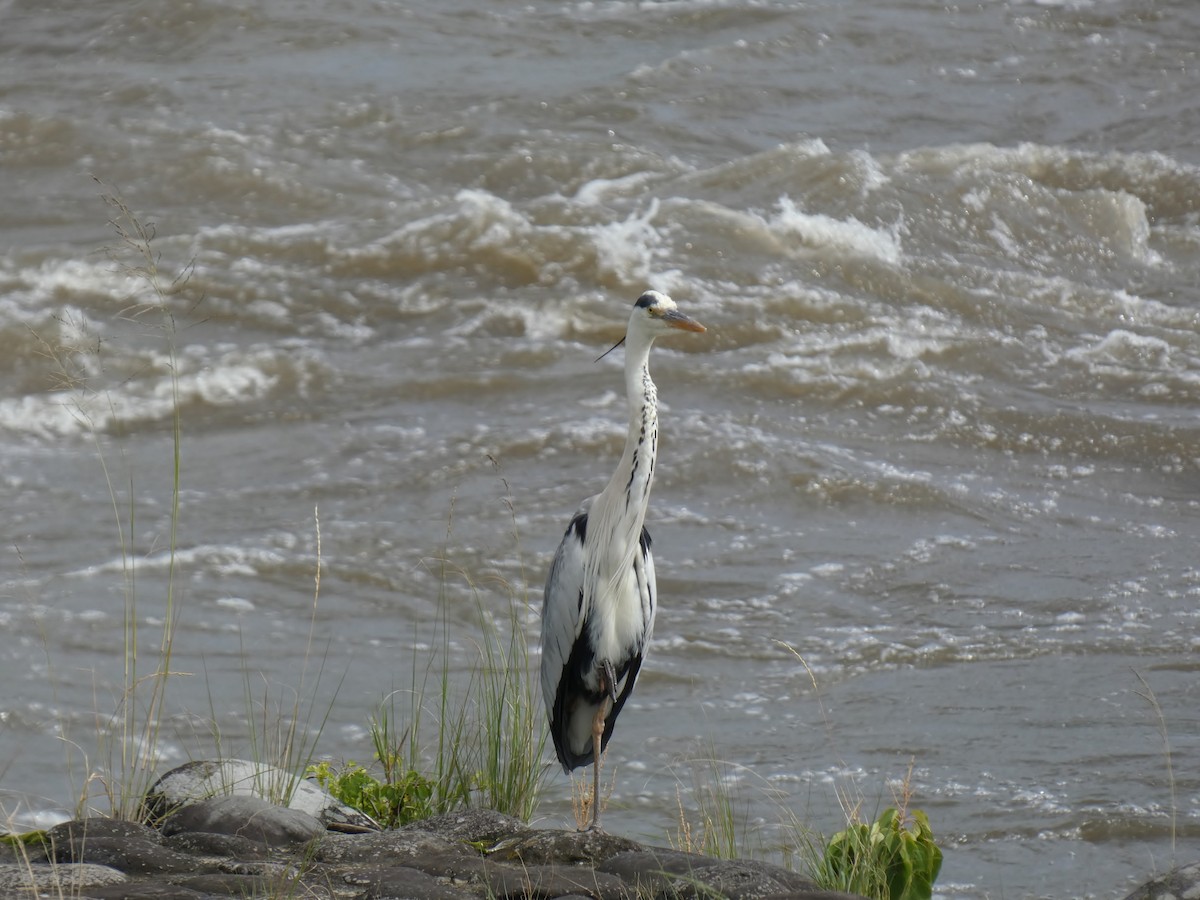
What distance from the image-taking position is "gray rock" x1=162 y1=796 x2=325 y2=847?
3549mm

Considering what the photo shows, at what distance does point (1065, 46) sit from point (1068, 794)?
1243 cm

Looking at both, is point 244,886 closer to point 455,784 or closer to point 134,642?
point 134,642

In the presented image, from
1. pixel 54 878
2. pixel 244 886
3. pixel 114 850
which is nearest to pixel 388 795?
pixel 114 850

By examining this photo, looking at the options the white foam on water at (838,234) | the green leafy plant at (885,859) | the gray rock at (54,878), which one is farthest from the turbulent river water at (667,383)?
the gray rock at (54,878)

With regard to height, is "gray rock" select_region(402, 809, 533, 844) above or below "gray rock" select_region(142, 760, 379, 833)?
above

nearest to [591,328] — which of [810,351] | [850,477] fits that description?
[810,351]

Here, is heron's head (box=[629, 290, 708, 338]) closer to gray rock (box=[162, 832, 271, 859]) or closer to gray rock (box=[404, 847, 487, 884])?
gray rock (box=[404, 847, 487, 884])

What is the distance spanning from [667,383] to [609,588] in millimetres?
4998

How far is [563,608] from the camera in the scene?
4.57 m

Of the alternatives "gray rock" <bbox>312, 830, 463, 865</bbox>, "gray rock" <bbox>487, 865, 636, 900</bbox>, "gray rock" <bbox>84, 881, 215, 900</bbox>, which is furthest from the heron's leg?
"gray rock" <bbox>84, 881, 215, 900</bbox>

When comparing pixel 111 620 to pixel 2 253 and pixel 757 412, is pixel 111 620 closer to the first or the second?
pixel 757 412

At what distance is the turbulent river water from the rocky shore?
35cm

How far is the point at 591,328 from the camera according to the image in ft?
33.2

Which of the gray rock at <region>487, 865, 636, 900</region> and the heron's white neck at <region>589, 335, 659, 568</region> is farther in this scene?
the heron's white neck at <region>589, 335, 659, 568</region>
